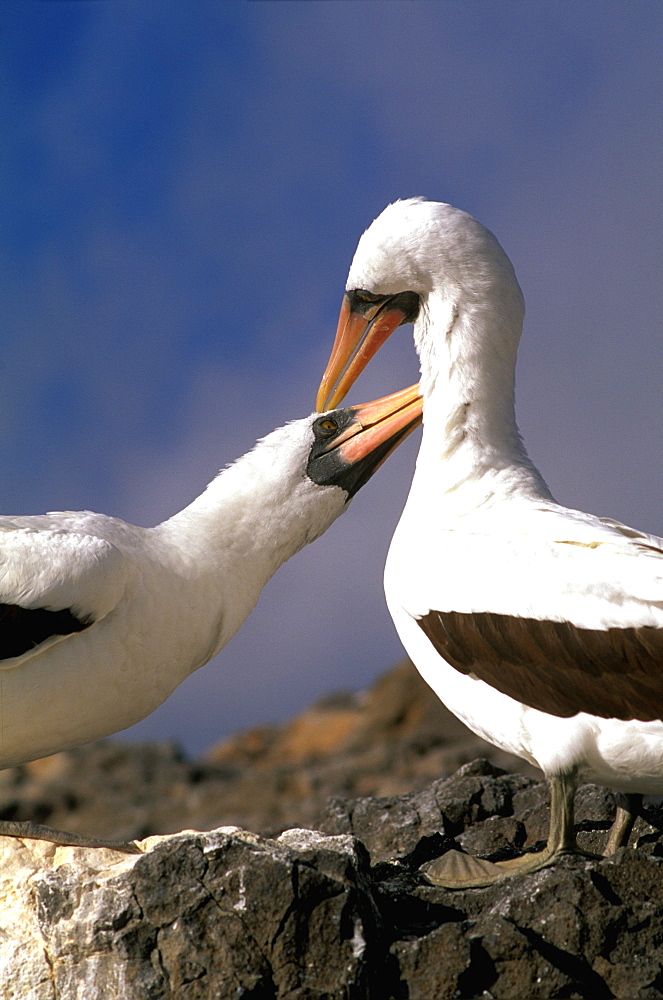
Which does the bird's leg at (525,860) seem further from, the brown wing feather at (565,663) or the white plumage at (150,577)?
the white plumage at (150,577)

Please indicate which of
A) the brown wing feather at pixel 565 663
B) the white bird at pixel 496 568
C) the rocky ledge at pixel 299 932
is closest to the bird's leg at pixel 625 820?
the white bird at pixel 496 568

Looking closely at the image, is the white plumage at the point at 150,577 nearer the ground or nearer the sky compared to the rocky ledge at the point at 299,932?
nearer the sky

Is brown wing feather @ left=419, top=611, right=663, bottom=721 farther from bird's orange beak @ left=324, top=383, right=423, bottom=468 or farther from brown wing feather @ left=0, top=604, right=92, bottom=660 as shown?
brown wing feather @ left=0, top=604, right=92, bottom=660

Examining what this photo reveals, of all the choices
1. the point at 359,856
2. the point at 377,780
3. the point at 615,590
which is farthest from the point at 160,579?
the point at 377,780

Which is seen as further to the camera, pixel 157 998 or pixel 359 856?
pixel 359 856

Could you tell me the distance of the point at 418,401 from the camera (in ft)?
25.1

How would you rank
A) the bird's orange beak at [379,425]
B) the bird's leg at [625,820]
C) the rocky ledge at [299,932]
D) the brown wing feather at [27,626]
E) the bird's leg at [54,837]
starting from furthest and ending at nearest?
the bird's orange beak at [379,425]
the bird's leg at [625,820]
the brown wing feather at [27,626]
the bird's leg at [54,837]
the rocky ledge at [299,932]

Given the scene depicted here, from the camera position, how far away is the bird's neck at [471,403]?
22.1ft

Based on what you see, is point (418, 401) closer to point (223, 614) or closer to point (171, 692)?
point (223, 614)

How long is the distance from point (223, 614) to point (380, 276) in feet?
7.38

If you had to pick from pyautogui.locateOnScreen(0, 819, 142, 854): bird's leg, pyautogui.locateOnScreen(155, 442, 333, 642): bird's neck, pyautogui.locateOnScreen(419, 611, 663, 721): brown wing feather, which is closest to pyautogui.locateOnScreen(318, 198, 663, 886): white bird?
pyautogui.locateOnScreen(419, 611, 663, 721): brown wing feather

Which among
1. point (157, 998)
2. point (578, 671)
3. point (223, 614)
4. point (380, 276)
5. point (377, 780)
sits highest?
point (380, 276)

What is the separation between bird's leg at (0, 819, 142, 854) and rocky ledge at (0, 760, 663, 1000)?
0.30 m

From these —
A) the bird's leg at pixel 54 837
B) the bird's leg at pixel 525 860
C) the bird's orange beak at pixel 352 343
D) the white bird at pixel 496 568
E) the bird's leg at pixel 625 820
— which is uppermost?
the bird's orange beak at pixel 352 343
